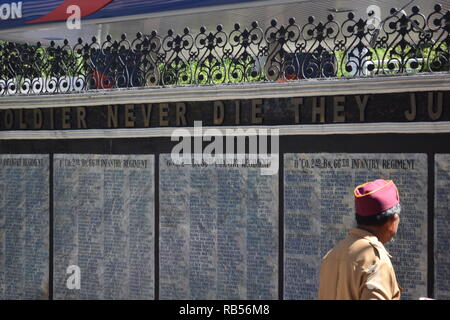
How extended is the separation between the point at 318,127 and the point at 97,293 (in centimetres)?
338

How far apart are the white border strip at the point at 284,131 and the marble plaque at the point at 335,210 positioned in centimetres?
23

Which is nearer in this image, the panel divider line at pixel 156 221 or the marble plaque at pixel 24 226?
the panel divider line at pixel 156 221

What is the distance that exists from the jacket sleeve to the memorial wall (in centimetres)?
272

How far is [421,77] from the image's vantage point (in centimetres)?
659

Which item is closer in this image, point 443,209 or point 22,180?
point 443,209

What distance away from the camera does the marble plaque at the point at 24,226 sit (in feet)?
Answer: 30.0

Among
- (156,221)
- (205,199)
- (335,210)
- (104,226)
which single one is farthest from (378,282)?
(104,226)

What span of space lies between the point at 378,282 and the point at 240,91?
3.98 metres

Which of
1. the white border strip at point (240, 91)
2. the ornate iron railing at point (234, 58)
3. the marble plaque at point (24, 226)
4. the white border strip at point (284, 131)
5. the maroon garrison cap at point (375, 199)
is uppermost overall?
the ornate iron railing at point (234, 58)

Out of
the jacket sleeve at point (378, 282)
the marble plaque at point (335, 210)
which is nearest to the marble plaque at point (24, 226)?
the marble plaque at point (335, 210)

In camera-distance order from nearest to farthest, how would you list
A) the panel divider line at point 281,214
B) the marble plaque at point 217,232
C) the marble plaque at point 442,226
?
1. the marble plaque at point 442,226
2. the panel divider line at point 281,214
3. the marble plaque at point 217,232

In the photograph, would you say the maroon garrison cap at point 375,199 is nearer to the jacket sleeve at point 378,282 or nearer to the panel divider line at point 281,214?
the jacket sleeve at point 378,282

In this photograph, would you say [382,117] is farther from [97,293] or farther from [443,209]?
[97,293]
